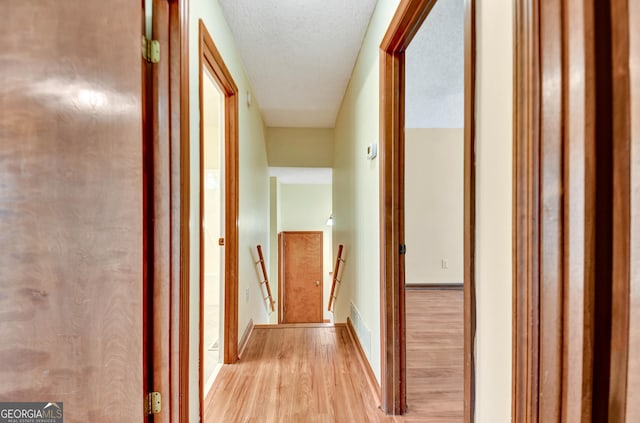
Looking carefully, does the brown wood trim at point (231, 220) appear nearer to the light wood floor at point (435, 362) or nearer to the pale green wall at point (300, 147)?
the light wood floor at point (435, 362)

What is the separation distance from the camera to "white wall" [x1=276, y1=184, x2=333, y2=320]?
727 centimetres

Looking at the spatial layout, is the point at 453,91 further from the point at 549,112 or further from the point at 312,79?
the point at 549,112

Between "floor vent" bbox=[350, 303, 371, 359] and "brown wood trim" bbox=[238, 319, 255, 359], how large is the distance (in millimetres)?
1020

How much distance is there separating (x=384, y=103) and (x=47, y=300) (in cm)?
179

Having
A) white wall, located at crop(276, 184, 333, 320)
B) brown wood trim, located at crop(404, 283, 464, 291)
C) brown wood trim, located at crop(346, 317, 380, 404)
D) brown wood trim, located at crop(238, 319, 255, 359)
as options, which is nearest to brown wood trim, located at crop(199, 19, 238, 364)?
brown wood trim, located at crop(238, 319, 255, 359)

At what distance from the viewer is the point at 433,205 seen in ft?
14.7

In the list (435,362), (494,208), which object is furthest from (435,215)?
(494,208)

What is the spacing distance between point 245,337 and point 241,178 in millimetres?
1485

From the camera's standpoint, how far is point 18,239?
35.9 inches

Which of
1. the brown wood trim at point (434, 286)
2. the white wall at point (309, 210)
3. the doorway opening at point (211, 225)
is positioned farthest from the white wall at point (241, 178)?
the white wall at point (309, 210)

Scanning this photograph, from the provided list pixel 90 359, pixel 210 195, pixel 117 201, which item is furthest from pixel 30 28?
pixel 210 195

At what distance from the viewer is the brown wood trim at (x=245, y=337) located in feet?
7.79

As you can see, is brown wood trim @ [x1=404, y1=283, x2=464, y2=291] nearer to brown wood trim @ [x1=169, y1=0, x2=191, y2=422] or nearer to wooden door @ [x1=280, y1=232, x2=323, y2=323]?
wooden door @ [x1=280, y1=232, x2=323, y2=323]

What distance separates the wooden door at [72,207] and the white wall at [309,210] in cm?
618
